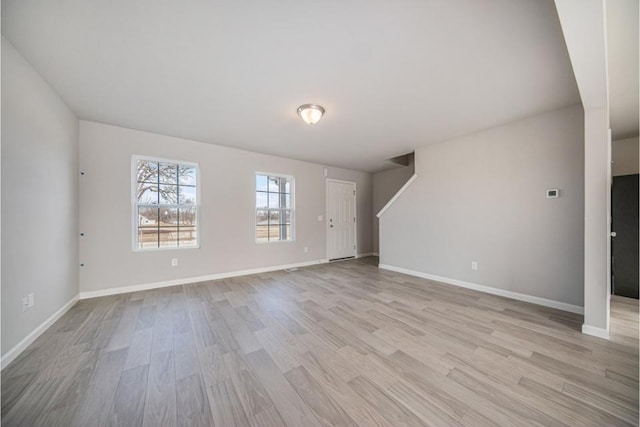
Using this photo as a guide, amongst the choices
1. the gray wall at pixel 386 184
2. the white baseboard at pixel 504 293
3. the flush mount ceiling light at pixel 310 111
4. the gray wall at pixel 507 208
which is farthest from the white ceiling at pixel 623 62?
the gray wall at pixel 386 184

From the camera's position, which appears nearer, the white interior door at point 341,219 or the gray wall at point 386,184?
the white interior door at point 341,219

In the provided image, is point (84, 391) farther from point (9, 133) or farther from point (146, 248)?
point (146, 248)

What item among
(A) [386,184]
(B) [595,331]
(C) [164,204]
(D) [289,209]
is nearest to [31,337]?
(C) [164,204]

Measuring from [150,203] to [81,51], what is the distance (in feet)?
7.07

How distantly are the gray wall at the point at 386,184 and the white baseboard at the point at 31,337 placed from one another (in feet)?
19.7

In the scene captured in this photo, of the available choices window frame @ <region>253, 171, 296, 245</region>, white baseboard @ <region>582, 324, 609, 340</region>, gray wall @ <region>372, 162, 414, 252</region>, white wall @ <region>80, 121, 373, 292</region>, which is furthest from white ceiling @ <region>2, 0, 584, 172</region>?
gray wall @ <region>372, 162, 414, 252</region>

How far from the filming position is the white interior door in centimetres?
545

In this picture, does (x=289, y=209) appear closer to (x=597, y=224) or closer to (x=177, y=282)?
(x=177, y=282)

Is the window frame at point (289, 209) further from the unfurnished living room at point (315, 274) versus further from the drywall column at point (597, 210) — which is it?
the drywall column at point (597, 210)

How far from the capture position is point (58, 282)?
7.84ft

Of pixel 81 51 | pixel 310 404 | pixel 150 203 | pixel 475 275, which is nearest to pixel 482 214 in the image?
pixel 475 275

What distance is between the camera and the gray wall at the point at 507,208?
101 inches

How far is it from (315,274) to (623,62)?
172 inches

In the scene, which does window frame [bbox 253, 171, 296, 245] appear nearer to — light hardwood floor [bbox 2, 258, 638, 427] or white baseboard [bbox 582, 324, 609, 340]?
light hardwood floor [bbox 2, 258, 638, 427]
